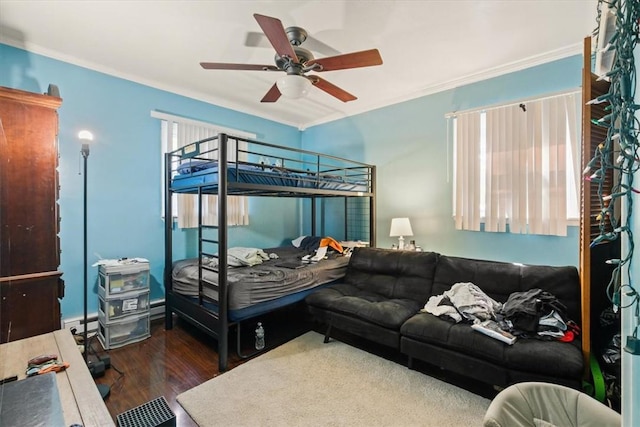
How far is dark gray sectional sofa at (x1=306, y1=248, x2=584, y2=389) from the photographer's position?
1.79 meters

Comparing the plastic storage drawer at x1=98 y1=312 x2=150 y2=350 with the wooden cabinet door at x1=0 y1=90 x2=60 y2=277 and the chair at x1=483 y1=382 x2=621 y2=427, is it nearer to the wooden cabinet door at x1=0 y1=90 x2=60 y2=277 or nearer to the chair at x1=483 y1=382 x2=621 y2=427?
the wooden cabinet door at x1=0 y1=90 x2=60 y2=277

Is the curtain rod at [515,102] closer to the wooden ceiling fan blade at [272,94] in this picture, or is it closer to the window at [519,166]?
the window at [519,166]

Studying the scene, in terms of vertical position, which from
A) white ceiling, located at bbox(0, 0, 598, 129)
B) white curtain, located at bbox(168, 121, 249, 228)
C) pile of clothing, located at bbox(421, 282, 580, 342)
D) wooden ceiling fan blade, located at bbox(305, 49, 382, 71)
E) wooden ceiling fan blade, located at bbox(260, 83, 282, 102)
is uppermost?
white ceiling, located at bbox(0, 0, 598, 129)

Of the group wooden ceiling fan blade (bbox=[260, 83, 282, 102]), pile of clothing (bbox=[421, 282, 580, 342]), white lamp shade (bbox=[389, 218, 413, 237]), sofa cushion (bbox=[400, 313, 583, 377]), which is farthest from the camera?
white lamp shade (bbox=[389, 218, 413, 237])

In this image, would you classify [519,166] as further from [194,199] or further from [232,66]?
[194,199]

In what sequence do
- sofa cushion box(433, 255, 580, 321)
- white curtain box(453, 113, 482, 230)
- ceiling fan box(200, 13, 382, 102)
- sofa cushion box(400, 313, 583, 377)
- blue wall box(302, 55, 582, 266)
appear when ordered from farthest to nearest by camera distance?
white curtain box(453, 113, 482, 230) < blue wall box(302, 55, 582, 266) < sofa cushion box(433, 255, 580, 321) < ceiling fan box(200, 13, 382, 102) < sofa cushion box(400, 313, 583, 377)

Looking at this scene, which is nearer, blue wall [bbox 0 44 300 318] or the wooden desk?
the wooden desk

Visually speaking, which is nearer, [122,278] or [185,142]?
[122,278]

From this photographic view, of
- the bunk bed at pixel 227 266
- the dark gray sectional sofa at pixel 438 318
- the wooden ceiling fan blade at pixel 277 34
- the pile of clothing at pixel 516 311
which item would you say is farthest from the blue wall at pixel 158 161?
the wooden ceiling fan blade at pixel 277 34

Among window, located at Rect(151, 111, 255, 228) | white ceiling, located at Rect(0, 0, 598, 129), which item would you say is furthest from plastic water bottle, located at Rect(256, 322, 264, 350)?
white ceiling, located at Rect(0, 0, 598, 129)

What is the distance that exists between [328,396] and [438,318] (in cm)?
101

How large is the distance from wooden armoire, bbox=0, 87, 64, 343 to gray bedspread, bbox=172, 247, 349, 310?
995 millimetres

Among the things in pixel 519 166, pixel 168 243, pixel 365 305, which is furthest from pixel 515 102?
pixel 168 243

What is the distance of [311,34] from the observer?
2604 mm
